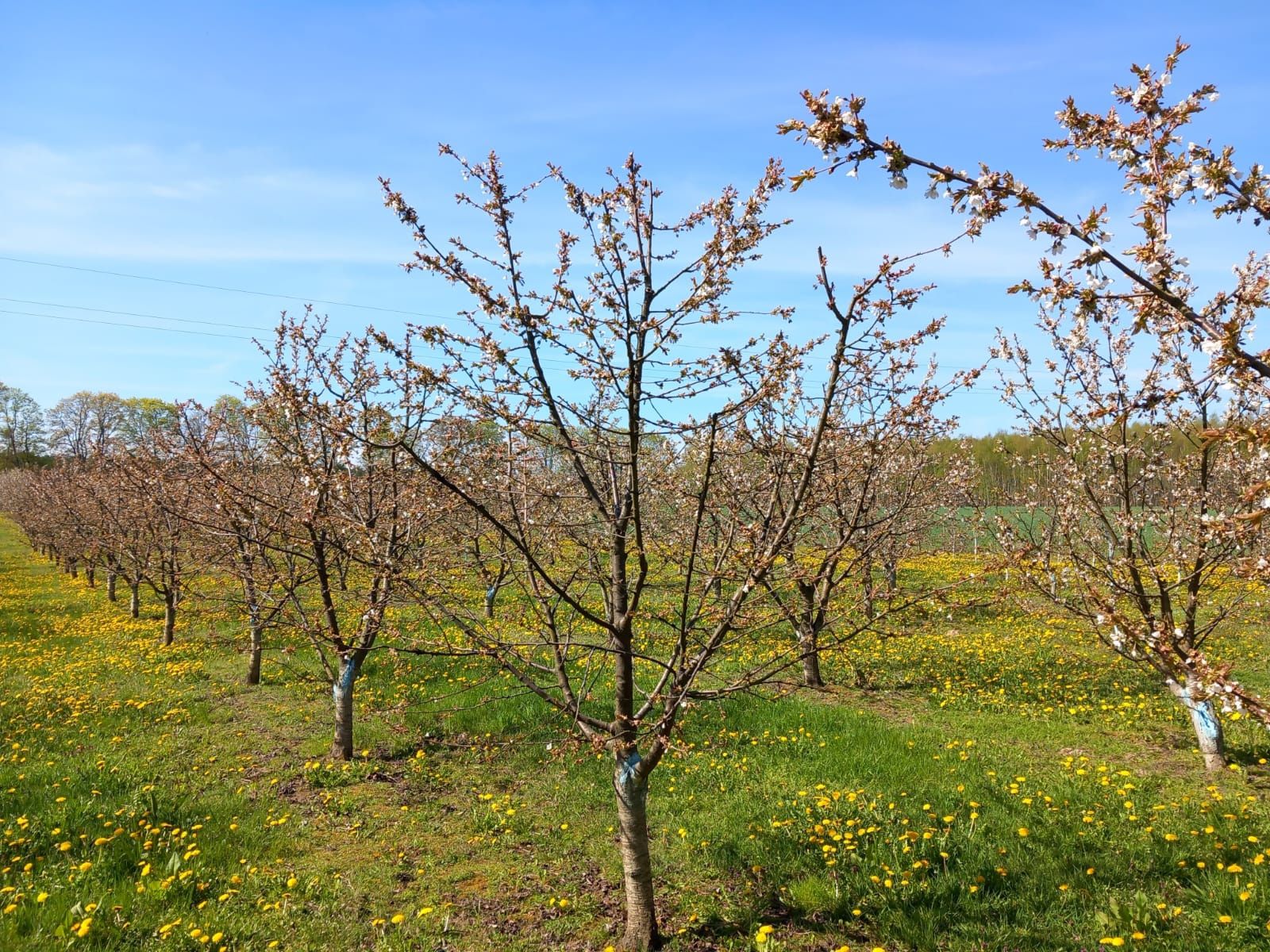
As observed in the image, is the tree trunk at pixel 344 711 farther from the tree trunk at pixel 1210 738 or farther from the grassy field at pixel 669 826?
the tree trunk at pixel 1210 738

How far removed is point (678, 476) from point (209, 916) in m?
4.15

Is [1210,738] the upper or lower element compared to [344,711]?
upper

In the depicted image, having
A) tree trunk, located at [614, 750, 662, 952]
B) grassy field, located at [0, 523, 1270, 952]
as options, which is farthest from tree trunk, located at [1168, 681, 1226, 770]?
tree trunk, located at [614, 750, 662, 952]

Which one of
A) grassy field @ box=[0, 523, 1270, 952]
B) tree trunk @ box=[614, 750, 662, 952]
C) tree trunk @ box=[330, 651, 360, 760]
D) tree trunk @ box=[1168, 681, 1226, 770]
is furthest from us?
tree trunk @ box=[330, 651, 360, 760]

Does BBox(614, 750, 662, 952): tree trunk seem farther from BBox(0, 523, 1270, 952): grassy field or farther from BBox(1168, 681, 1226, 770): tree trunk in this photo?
BBox(1168, 681, 1226, 770): tree trunk

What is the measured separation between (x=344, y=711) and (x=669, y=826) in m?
3.81

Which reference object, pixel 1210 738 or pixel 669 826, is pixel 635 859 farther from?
pixel 1210 738

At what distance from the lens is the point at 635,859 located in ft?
13.5

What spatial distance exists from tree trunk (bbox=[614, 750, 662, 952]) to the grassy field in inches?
10.3

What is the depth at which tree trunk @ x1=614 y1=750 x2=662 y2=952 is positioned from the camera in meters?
4.03

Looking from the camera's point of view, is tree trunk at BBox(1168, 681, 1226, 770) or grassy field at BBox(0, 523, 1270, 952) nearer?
grassy field at BBox(0, 523, 1270, 952)

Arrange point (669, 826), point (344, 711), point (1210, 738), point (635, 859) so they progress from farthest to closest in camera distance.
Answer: point (344, 711) → point (1210, 738) → point (669, 826) → point (635, 859)

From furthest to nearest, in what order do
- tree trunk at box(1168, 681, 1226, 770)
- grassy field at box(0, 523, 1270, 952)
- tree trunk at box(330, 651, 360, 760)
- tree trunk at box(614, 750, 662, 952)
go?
tree trunk at box(330, 651, 360, 760), tree trunk at box(1168, 681, 1226, 770), grassy field at box(0, 523, 1270, 952), tree trunk at box(614, 750, 662, 952)

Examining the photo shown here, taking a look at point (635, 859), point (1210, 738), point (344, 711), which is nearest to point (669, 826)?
point (635, 859)
